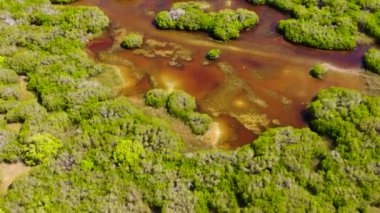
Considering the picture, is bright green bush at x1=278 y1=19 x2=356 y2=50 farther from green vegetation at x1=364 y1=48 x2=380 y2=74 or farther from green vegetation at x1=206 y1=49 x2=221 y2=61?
green vegetation at x1=206 y1=49 x2=221 y2=61

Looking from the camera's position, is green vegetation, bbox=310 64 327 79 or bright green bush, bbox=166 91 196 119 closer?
bright green bush, bbox=166 91 196 119

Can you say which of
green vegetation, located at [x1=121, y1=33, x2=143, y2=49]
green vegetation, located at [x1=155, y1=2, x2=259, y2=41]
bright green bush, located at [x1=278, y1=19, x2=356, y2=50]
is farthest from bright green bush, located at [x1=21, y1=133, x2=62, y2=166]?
bright green bush, located at [x1=278, y1=19, x2=356, y2=50]

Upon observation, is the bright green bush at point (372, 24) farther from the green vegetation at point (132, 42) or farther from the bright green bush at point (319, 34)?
the green vegetation at point (132, 42)

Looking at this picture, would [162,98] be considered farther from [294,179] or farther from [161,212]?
[294,179]

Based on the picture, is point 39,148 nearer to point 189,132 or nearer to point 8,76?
point 8,76

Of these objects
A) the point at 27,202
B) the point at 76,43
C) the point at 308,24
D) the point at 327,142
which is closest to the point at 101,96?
the point at 76,43

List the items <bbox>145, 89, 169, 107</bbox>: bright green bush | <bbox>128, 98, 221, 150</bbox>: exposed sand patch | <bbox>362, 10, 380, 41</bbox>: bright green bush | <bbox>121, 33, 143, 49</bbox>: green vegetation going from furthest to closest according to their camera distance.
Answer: <bbox>121, 33, 143, 49</bbox>: green vegetation → <bbox>362, 10, 380, 41</bbox>: bright green bush → <bbox>145, 89, 169, 107</bbox>: bright green bush → <bbox>128, 98, 221, 150</bbox>: exposed sand patch

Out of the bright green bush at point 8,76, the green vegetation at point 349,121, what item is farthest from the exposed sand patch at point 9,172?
the green vegetation at point 349,121
